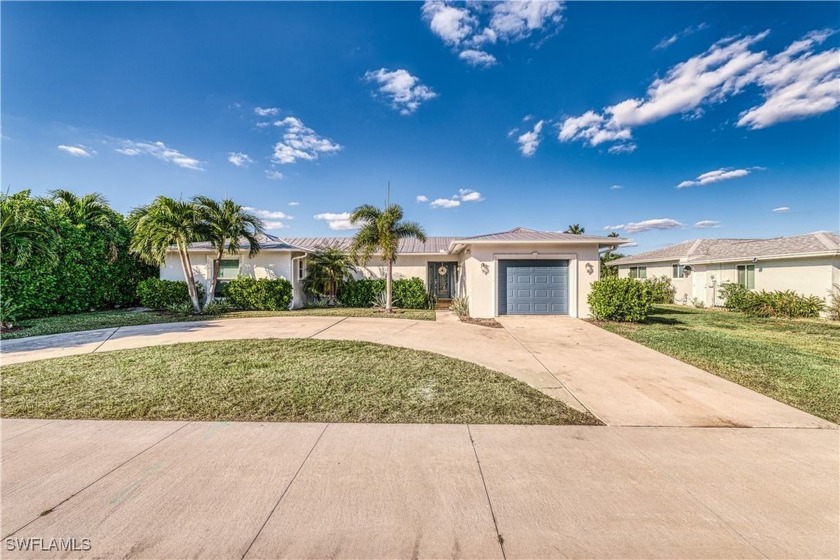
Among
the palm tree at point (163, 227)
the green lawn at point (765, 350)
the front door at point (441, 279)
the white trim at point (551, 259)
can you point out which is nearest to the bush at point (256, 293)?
the palm tree at point (163, 227)

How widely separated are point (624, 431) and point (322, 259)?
→ 558 inches

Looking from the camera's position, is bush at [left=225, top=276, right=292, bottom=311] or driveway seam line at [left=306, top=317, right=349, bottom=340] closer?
driveway seam line at [left=306, top=317, right=349, bottom=340]

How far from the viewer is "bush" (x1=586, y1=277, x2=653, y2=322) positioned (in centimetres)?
1093

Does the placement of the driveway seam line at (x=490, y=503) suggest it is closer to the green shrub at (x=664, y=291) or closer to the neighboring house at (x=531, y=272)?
the neighboring house at (x=531, y=272)

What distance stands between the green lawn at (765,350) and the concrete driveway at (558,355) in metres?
0.46

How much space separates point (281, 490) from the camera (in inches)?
100

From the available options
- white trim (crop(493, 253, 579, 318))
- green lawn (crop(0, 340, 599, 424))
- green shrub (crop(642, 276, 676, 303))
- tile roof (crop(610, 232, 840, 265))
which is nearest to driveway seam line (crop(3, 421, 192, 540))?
green lawn (crop(0, 340, 599, 424))

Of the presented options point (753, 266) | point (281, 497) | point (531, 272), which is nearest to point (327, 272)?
point (531, 272)

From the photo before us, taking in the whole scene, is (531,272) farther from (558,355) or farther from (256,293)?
(256,293)

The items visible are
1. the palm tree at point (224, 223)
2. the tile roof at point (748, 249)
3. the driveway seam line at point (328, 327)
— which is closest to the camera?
the driveway seam line at point (328, 327)

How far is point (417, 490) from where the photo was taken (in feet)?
8.41

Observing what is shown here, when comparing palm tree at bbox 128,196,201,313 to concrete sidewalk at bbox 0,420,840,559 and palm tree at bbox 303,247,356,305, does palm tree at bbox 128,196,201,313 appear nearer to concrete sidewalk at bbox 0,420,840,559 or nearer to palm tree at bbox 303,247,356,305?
palm tree at bbox 303,247,356,305

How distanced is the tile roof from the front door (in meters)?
13.5

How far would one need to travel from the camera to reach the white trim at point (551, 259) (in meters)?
12.2
